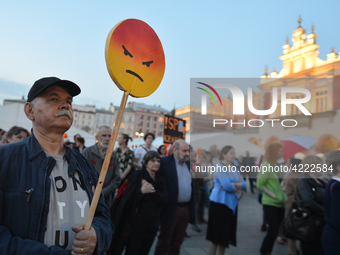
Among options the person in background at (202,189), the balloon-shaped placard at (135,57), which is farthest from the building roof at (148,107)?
the balloon-shaped placard at (135,57)

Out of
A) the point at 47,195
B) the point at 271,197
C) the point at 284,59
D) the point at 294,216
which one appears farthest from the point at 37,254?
the point at 284,59

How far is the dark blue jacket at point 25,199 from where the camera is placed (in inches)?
48.5

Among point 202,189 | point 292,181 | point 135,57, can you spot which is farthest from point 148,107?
point 135,57

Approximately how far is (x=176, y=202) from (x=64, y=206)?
2.73 m

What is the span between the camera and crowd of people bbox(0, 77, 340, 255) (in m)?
1.33

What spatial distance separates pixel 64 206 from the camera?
4.80ft

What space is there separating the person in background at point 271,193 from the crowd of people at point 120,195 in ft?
0.06

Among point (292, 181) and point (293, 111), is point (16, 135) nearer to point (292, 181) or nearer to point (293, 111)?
point (293, 111)

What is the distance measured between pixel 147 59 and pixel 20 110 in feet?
51.2

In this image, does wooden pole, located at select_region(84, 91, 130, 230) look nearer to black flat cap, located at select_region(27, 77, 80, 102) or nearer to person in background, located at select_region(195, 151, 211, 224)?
black flat cap, located at select_region(27, 77, 80, 102)

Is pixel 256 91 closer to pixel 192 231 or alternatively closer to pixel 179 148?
pixel 179 148

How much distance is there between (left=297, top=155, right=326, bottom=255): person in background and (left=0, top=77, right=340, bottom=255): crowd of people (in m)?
0.01

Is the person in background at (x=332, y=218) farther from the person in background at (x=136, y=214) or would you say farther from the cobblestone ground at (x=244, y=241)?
the cobblestone ground at (x=244, y=241)

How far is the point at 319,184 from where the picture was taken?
3.60 metres
